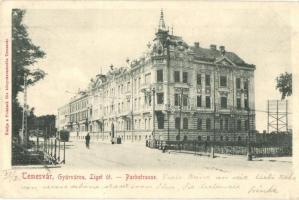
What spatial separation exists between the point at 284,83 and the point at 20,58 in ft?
26.7

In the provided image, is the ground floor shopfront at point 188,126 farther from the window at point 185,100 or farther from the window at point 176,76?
the window at point 176,76

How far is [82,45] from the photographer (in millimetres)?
12734

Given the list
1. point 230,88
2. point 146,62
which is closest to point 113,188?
point 146,62

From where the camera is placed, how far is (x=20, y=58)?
12.2 metres

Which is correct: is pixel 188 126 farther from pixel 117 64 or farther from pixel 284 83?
pixel 284 83

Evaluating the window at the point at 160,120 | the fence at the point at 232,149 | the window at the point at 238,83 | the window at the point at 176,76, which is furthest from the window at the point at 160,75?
the window at the point at 238,83

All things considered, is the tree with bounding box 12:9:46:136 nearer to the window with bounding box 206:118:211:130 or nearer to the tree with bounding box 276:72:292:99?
the tree with bounding box 276:72:292:99

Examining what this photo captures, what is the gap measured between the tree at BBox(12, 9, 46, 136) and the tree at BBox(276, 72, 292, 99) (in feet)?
23.3

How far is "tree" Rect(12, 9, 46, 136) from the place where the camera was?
38.6 feet

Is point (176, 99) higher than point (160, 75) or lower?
lower

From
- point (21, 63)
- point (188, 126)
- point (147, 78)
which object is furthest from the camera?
point (188, 126)

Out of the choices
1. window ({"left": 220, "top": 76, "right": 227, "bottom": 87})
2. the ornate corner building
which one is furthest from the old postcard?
window ({"left": 220, "top": 76, "right": 227, "bottom": 87})

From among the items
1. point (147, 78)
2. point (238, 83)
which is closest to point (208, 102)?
point (238, 83)

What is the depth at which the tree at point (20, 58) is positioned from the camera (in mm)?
11766
